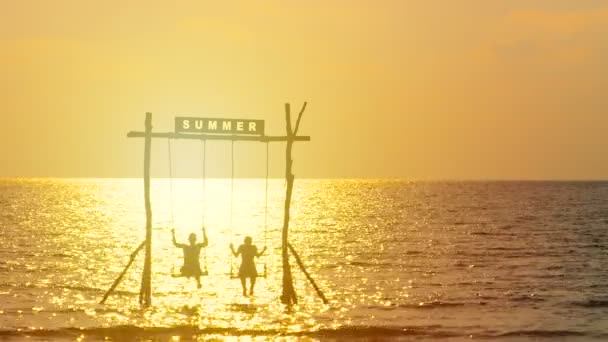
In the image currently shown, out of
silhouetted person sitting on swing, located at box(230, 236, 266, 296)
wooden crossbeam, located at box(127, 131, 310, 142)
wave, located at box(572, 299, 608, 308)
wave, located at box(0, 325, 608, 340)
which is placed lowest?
wave, located at box(0, 325, 608, 340)

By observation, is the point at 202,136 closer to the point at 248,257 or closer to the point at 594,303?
the point at 248,257

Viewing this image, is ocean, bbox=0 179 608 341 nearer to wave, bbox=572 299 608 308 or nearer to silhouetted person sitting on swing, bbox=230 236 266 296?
wave, bbox=572 299 608 308

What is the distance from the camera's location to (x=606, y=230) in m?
84.1

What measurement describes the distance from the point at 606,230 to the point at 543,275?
40.6 meters

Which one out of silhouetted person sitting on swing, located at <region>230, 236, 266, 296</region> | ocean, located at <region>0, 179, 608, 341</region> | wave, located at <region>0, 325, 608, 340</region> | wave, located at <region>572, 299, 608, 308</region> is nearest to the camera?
wave, located at <region>0, 325, 608, 340</region>

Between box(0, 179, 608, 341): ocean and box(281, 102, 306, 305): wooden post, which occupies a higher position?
box(281, 102, 306, 305): wooden post

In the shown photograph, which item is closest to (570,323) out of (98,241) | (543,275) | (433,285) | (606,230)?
(433,285)

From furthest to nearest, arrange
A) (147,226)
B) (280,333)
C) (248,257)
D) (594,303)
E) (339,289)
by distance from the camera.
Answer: (339,289) < (594,303) < (147,226) < (248,257) < (280,333)

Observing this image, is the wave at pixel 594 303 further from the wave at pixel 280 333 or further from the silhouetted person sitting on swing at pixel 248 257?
the silhouetted person sitting on swing at pixel 248 257

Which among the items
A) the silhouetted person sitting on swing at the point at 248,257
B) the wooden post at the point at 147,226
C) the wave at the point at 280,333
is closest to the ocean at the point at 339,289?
the wave at the point at 280,333

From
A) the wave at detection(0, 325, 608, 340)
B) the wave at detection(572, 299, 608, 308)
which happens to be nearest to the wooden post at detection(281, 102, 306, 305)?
the wave at detection(0, 325, 608, 340)

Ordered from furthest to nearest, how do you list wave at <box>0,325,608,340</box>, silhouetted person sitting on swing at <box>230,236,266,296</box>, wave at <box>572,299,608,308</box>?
1. wave at <box>572,299,608,308</box>
2. silhouetted person sitting on swing at <box>230,236,266,296</box>
3. wave at <box>0,325,608,340</box>

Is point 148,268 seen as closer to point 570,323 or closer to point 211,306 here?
point 211,306

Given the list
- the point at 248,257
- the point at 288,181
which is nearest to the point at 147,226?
the point at 248,257
